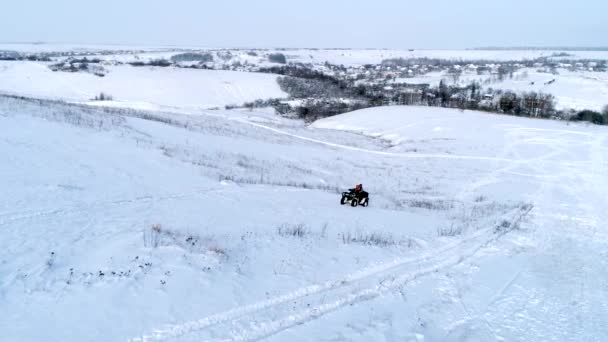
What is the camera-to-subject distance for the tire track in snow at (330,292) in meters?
6.52

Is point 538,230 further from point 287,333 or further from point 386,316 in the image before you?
point 287,333

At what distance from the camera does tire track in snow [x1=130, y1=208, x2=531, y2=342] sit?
6.52 m

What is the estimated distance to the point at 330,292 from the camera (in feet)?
26.6

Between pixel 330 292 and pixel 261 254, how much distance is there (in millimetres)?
2165

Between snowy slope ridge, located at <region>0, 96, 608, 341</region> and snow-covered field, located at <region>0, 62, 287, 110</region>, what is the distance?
70.9 metres

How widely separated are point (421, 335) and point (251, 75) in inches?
4785

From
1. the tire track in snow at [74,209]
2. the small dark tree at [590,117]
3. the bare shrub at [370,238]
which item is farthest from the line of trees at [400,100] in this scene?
the bare shrub at [370,238]

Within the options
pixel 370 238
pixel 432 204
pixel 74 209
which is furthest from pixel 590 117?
pixel 74 209

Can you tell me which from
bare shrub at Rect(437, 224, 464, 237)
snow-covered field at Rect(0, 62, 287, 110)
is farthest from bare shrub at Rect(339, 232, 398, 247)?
snow-covered field at Rect(0, 62, 287, 110)


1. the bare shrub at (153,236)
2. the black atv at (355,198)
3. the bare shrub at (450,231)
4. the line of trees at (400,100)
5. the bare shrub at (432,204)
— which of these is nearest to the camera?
the bare shrub at (153,236)

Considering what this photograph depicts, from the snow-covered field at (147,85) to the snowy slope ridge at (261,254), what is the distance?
7090 cm

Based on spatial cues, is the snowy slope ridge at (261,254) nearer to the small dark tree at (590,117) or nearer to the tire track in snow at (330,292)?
the tire track in snow at (330,292)

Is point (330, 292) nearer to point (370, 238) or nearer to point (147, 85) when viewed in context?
point (370, 238)

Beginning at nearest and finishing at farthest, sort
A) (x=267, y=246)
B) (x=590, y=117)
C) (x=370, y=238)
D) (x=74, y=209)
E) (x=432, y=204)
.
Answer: (x=267, y=246) < (x=74, y=209) < (x=370, y=238) < (x=432, y=204) < (x=590, y=117)
